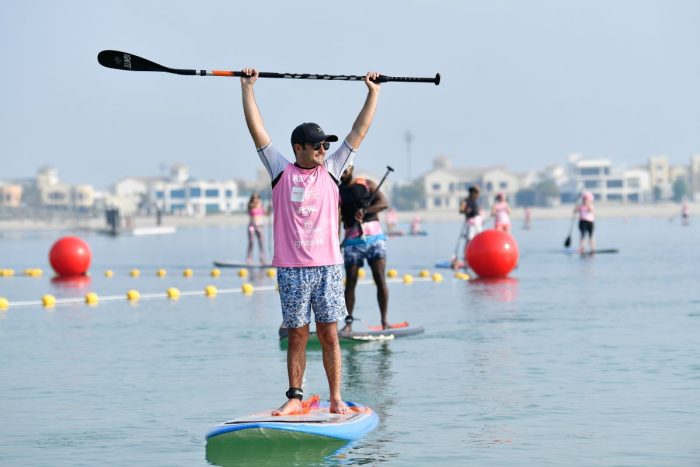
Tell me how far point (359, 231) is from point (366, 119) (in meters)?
5.43

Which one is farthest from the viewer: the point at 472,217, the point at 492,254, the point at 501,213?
the point at 501,213

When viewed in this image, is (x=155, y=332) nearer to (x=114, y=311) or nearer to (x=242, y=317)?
(x=242, y=317)

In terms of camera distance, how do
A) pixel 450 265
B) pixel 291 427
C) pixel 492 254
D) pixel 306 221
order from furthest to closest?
pixel 450 265 < pixel 492 254 < pixel 306 221 < pixel 291 427

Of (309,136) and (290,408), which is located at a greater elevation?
(309,136)

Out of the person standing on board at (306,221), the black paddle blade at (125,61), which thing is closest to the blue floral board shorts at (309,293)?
the person standing on board at (306,221)

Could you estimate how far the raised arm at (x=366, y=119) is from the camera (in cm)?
974

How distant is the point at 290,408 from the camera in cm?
973

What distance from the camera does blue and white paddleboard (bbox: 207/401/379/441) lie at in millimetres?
9281

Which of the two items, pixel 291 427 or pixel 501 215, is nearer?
pixel 291 427

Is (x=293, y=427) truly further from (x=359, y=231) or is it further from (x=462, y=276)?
(x=462, y=276)

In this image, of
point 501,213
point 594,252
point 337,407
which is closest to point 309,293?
point 337,407

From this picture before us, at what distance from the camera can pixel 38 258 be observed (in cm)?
4656

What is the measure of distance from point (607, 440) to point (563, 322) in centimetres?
830

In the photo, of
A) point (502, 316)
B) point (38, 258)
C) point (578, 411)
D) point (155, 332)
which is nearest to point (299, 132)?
point (578, 411)
